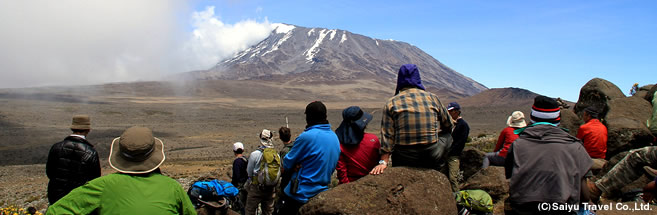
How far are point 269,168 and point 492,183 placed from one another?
10.4 ft

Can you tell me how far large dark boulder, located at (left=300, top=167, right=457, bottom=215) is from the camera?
3.68 m

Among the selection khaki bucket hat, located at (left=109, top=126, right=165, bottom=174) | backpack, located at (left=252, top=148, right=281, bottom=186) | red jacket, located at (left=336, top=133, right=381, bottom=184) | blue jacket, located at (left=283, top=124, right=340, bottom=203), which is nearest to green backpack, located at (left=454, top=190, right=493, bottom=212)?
red jacket, located at (left=336, top=133, right=381, bottom=184)

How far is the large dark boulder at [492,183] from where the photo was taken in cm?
604

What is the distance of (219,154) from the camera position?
89.1ft

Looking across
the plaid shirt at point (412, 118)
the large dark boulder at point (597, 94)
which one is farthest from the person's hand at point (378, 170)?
the large dark boulder at point (597, 94)

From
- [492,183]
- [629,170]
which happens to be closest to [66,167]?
[629,170]

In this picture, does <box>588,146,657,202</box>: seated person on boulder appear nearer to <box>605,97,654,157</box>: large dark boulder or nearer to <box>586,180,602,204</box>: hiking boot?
<box>586,180,602,204</box>: hiking boot

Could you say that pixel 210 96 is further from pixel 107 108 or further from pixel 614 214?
pixel 614 214

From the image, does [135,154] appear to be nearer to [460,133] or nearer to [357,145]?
[357,145]

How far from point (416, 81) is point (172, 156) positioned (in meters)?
24.1

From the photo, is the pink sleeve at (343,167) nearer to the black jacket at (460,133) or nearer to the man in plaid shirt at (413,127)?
the man in plaid shirt at (413,127)

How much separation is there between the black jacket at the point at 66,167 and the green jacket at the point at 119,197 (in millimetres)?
1576

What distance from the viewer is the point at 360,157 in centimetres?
434

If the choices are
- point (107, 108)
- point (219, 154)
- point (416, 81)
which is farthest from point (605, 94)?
point (107, 108)
